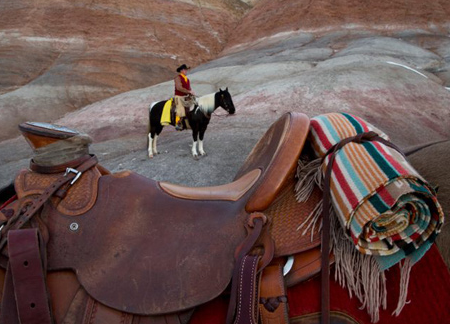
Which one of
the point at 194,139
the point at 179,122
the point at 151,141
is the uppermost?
the point at 179,122

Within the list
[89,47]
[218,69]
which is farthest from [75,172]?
[89,47]

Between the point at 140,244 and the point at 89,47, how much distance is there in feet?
56.4

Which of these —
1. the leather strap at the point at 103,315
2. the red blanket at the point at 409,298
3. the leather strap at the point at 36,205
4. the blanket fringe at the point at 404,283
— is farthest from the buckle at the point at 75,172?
the blanket fringe at the point at 404,283

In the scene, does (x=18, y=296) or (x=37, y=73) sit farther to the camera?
(x=37, y=73)

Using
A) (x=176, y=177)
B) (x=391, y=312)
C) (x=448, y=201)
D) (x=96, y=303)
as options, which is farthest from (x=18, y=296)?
(x=176, y=177)

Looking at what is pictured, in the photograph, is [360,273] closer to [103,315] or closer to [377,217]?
[377,217]

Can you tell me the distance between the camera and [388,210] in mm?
859

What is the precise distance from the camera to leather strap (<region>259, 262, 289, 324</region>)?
2.97 feet

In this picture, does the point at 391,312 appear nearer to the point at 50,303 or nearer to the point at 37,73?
the point at 50,303

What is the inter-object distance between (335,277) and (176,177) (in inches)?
139

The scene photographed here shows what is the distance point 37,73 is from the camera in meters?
13.8

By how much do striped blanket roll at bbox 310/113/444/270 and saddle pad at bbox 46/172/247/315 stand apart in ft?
1.11

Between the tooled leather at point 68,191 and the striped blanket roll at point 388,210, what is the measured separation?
2.65 feet

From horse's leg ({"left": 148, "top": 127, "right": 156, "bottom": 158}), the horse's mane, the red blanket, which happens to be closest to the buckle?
the red blanket
